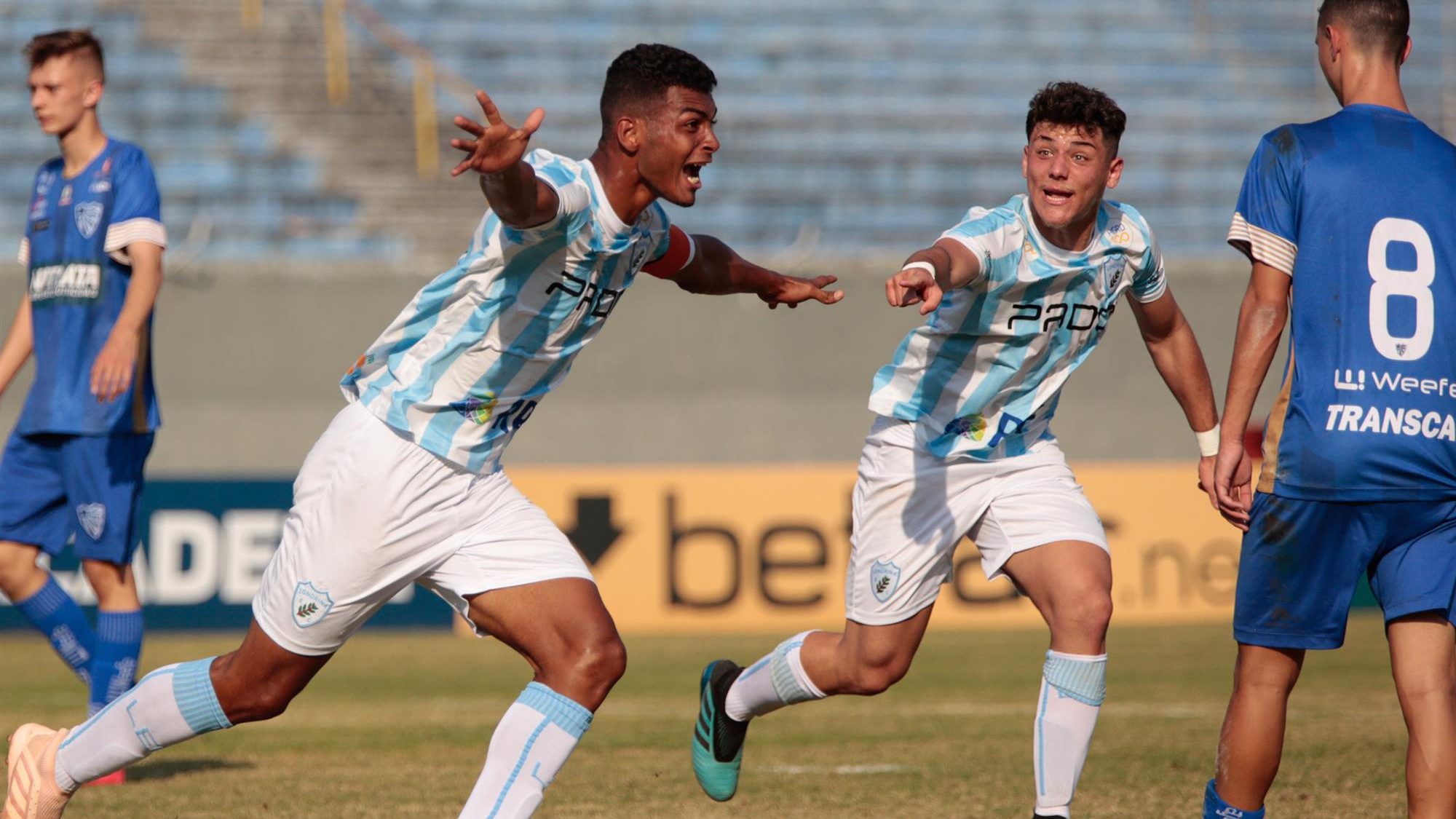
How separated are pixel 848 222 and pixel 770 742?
11.0 m

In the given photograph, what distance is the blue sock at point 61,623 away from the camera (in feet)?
Answer: 19.3

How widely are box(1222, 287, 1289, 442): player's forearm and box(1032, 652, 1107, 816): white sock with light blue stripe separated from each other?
2.96ft

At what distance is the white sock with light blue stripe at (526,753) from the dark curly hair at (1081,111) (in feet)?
7.22

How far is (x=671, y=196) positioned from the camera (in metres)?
4.05

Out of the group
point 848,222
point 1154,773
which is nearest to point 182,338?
point 848,222

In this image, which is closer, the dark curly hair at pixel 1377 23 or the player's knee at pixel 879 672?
the dark curly hair at pixel 1377 23

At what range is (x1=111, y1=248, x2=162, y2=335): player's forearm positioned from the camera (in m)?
5.44

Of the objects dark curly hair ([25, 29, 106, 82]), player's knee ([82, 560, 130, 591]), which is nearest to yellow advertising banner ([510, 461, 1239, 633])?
player's knee ([82, 560, 130, 591])

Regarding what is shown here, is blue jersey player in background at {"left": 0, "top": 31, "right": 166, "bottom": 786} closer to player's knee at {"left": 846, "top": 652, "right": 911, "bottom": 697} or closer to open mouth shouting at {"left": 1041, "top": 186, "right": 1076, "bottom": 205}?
player's knee at {"left": 846, "top": 652, "right": 911, "bottom": 697}

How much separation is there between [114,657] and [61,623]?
354 mm

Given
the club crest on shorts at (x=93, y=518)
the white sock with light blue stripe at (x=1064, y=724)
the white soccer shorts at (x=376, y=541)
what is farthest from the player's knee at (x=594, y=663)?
the club crest on shorts at (x=93, y=518)

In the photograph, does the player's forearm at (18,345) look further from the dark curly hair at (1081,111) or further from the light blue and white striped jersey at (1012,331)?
the dark curly hair at (1081,111)

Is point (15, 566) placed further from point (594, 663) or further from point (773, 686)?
point (594, 663)

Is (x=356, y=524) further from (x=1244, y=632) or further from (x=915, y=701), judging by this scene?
(x=915, y=701)
